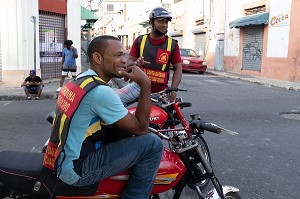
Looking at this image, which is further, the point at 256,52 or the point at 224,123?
the point at 256,52

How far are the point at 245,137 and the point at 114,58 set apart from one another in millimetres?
4390

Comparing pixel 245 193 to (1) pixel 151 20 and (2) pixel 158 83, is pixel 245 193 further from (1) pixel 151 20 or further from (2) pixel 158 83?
(1) pixel 151 20

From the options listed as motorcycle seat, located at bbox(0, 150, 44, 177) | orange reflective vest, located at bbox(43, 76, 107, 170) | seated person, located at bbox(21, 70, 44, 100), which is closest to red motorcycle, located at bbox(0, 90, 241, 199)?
motorcycle seat, located at bbox(0, 150, 44, 177)

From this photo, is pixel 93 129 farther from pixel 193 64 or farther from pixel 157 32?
pixel 193 64

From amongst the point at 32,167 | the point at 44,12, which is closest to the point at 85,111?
the point at 32,167

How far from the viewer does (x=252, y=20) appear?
18.3m

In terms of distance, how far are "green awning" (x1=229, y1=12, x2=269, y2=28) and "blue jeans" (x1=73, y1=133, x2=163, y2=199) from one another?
55.2ft

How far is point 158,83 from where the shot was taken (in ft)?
14.2

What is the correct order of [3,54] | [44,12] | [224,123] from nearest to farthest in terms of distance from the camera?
1. [224,123]
2. [3,54]
3. [44,12]

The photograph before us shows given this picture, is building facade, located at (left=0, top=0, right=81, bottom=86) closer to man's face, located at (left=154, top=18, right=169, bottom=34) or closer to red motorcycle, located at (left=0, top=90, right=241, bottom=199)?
man's face, located at (left=154, top=18, right=169, bottom=34)

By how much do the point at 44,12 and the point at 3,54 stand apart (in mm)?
2958

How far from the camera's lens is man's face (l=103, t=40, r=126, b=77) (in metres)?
2.35

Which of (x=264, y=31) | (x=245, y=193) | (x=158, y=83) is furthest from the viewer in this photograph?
(x=264, y=31)

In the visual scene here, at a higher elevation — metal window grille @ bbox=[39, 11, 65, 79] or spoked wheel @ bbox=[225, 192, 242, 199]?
metal window grille @ bbox=[39, 11, 65, 79]
